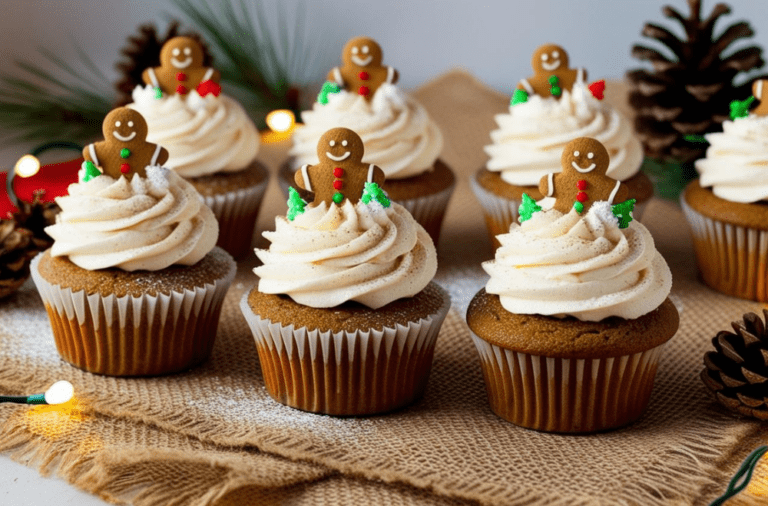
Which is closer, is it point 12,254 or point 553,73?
point 12,254

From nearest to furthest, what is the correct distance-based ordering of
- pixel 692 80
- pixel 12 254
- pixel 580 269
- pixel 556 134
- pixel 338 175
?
pixel 580 269
pixel 338 175
pixel 12 254
pixel 556 134
pixel 692 80

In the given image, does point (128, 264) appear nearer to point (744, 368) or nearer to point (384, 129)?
point (384, 129)

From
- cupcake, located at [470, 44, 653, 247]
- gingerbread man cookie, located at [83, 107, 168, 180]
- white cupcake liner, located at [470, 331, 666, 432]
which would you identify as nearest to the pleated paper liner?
cupcake, located at [470, 44, 653, 247]

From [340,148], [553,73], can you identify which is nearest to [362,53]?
[553,73]

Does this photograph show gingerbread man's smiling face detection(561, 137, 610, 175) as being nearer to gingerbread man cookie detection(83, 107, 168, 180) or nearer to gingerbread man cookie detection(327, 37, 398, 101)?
gingerbread man cookie detection(83, 107, 168, 180)

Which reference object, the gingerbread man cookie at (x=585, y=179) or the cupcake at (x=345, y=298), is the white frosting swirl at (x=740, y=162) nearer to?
the gingerbread man cookie at (x=585, y=179)

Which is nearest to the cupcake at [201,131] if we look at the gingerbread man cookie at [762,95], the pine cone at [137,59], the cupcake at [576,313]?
the pine cone at [137,59]
